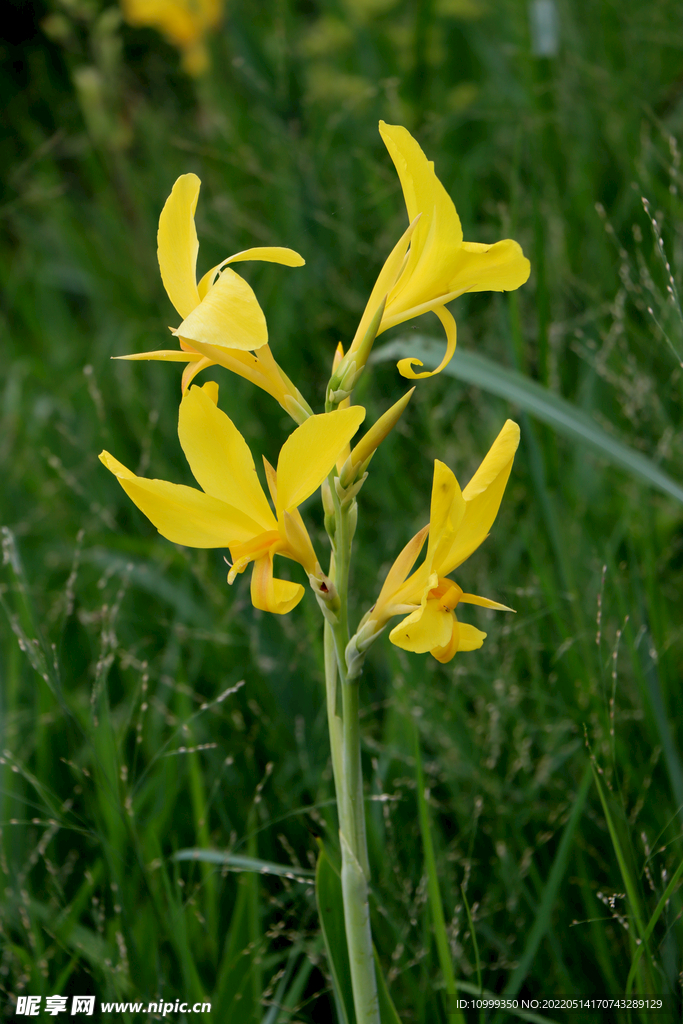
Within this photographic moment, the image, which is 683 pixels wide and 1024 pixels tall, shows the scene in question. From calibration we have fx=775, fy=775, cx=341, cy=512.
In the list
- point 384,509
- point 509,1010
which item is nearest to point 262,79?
point 384,509

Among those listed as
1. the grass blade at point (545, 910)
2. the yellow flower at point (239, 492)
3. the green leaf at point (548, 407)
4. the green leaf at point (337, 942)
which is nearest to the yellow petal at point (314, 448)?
the yellow flower at point (239, 492)

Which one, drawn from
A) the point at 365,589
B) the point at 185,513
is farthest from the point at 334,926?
the point at 365,589

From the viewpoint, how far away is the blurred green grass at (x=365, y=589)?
3.94 feet

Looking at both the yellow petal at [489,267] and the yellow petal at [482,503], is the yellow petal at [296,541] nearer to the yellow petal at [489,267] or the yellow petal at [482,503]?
the yellow petal at [482,503]

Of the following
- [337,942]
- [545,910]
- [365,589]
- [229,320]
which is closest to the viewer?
[229,320]

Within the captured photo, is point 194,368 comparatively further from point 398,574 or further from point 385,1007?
point 385,1007

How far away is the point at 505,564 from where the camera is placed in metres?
1.81

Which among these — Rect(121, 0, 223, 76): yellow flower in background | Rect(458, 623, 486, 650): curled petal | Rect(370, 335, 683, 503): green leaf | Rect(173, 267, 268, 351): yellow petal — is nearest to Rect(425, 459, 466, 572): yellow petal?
Rect(458, 623, 486, 650): curled petal

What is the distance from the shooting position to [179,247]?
2.75ft

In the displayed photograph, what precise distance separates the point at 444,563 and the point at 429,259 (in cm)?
32

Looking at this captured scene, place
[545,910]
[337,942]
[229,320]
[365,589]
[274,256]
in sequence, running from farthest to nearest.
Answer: [365,589]
[545,910]
[337,942]
[274,256]
[229,320]

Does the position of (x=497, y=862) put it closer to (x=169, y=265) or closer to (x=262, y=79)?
(x=169, y=265)

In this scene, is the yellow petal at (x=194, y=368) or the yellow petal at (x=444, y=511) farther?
the yellow petal at (x=194, y=368)

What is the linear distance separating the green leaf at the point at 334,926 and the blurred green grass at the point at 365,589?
15cm
